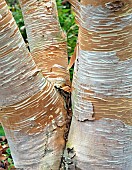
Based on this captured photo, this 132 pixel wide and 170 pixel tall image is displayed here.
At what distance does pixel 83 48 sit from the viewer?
4.17ft

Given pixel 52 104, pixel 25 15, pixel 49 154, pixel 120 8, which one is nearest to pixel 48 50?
pixel 25 15

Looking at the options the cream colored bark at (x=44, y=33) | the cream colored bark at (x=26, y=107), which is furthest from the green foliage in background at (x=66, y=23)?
the cream colored bark at (x=26, y=107)

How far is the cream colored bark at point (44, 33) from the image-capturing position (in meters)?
1.71

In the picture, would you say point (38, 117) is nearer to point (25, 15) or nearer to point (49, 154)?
point (49, 154)

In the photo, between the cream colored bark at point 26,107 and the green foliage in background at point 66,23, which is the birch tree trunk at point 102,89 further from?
the green foliage in background at point 66,23

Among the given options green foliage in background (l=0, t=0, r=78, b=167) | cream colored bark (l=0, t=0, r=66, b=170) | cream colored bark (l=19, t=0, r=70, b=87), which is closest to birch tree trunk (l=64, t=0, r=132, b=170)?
cream colored bark (l=0, t=0, r=66, b=170)

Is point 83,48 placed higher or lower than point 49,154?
higher

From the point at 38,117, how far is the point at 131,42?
0.40m

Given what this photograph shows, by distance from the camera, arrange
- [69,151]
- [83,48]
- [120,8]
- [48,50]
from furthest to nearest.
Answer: [48,50] < [69,151] < [83,48] < [120,8]

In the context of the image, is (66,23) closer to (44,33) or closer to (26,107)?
(44,33)

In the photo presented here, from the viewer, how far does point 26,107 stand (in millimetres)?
1338

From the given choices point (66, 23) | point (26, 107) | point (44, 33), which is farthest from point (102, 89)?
point (66, 23)

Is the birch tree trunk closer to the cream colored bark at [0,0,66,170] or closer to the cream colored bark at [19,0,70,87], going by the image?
the cream colored bark at [0,0,66,170]

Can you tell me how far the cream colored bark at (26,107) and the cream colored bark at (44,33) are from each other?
0.30 meters
